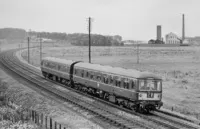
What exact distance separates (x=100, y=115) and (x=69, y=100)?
19.8ft

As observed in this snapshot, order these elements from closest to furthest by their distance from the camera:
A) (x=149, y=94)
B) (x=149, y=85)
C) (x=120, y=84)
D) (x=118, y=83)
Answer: (x=149, y=94) → (x=149, y=85) → (x=120, y=84) → (x=118, y=83)

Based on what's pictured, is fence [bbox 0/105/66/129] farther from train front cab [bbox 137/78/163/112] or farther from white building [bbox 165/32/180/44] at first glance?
white building [bbox 165/32/180/44]

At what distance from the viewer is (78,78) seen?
106ft

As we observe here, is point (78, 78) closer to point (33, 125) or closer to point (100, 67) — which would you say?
point (100, 67)

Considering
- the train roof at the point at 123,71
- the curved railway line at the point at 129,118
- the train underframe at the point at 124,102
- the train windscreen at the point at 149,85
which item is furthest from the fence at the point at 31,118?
the train roof at the point at 123,71

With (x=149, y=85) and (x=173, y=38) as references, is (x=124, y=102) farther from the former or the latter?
(x=173, y=38)

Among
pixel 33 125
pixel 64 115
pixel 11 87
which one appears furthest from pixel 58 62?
pixel 33 125

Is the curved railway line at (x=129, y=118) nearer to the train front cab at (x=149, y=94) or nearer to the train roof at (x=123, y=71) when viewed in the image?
the train front cab at (x=149, y=94)

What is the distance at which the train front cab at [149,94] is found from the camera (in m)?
22.0

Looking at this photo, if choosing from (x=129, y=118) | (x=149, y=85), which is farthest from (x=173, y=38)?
(x=129, y=118)

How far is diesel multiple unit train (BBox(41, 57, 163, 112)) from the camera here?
22.1 meters

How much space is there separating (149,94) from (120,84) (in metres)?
2.73

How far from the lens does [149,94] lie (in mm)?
22281

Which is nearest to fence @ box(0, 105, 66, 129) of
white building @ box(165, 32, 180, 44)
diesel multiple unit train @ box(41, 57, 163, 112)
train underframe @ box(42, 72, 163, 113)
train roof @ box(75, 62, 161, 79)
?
train underframe @ box(42, 72, 163, 113)
